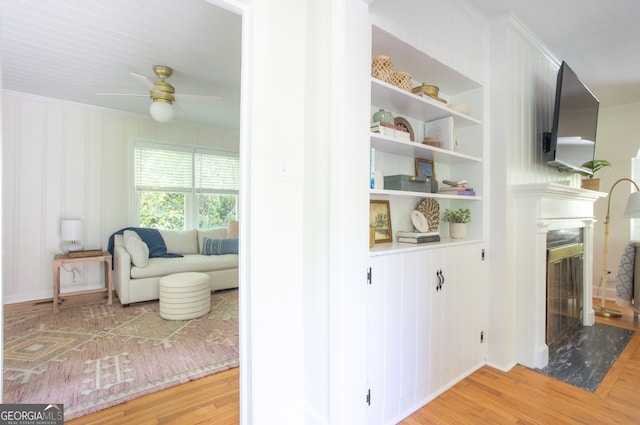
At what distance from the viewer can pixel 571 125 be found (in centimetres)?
262

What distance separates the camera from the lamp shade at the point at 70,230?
12.0 ft

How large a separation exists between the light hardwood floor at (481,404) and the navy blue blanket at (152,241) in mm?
2520

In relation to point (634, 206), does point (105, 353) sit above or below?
below

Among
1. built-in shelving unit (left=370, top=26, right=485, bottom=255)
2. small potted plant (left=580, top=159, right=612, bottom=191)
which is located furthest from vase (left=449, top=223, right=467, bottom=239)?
small potted plant (left=580, top=159, right=612, bottom=191)

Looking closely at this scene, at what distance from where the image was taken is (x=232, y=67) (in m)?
2.92

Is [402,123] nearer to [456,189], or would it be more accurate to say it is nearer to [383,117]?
[383,117]

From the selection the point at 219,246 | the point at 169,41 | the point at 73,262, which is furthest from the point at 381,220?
the point at 73,262

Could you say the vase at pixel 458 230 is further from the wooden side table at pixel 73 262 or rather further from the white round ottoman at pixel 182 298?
the wooden side table at pixel 73 262

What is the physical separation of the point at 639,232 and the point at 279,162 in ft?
16.5

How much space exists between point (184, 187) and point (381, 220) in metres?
3.78

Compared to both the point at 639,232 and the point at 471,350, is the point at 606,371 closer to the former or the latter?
the point at 471,350

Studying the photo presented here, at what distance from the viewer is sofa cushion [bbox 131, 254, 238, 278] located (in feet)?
12.1

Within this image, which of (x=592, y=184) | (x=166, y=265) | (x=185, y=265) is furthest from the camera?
(x=185, y=265)

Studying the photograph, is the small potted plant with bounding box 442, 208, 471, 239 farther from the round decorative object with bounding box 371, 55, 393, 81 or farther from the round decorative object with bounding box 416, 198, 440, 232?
the round decorative object with bounding box 371, 55, 393, 81
